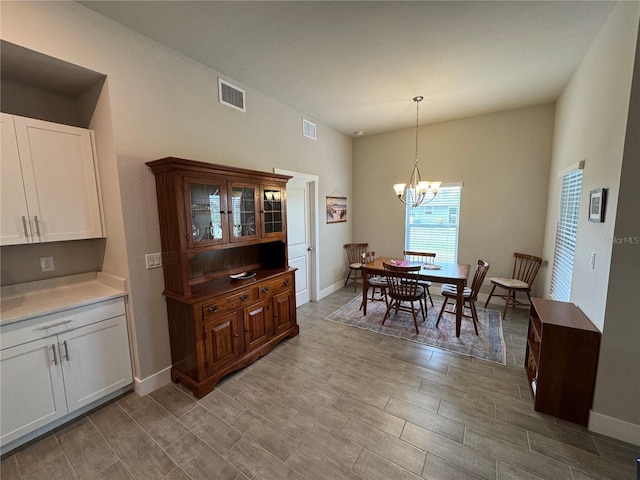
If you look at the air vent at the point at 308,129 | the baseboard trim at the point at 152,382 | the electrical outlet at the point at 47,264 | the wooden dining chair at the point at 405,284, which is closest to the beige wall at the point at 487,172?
the air vent at the point at 308,129

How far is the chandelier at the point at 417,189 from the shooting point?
3.35 m

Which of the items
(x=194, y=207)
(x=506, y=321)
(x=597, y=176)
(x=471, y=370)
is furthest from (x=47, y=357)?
(x=506, y=321)

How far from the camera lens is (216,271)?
9.41ft

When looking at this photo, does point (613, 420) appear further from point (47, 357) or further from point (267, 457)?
point (47, 357)

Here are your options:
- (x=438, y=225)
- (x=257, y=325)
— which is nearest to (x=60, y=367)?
(x=257, y=325)

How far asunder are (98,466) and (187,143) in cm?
259

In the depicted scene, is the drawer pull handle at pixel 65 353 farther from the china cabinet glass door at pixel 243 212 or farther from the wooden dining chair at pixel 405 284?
the wooden dining chair at pixel 405 284

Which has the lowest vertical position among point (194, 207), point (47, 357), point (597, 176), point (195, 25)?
point (47, 357)

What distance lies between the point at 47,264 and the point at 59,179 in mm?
796

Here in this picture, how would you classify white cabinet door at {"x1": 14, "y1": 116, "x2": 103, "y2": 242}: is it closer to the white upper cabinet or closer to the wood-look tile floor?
the white upper cabinet

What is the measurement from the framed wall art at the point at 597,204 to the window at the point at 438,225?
2.47 metres

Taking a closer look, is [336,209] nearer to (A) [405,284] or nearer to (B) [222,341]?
(A) [405,284]

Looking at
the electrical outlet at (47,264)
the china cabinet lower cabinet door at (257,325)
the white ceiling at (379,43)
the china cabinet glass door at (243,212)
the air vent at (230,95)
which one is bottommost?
the china cabinet lower cabinet door at (257,325)

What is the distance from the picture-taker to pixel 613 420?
1819 millimetres
